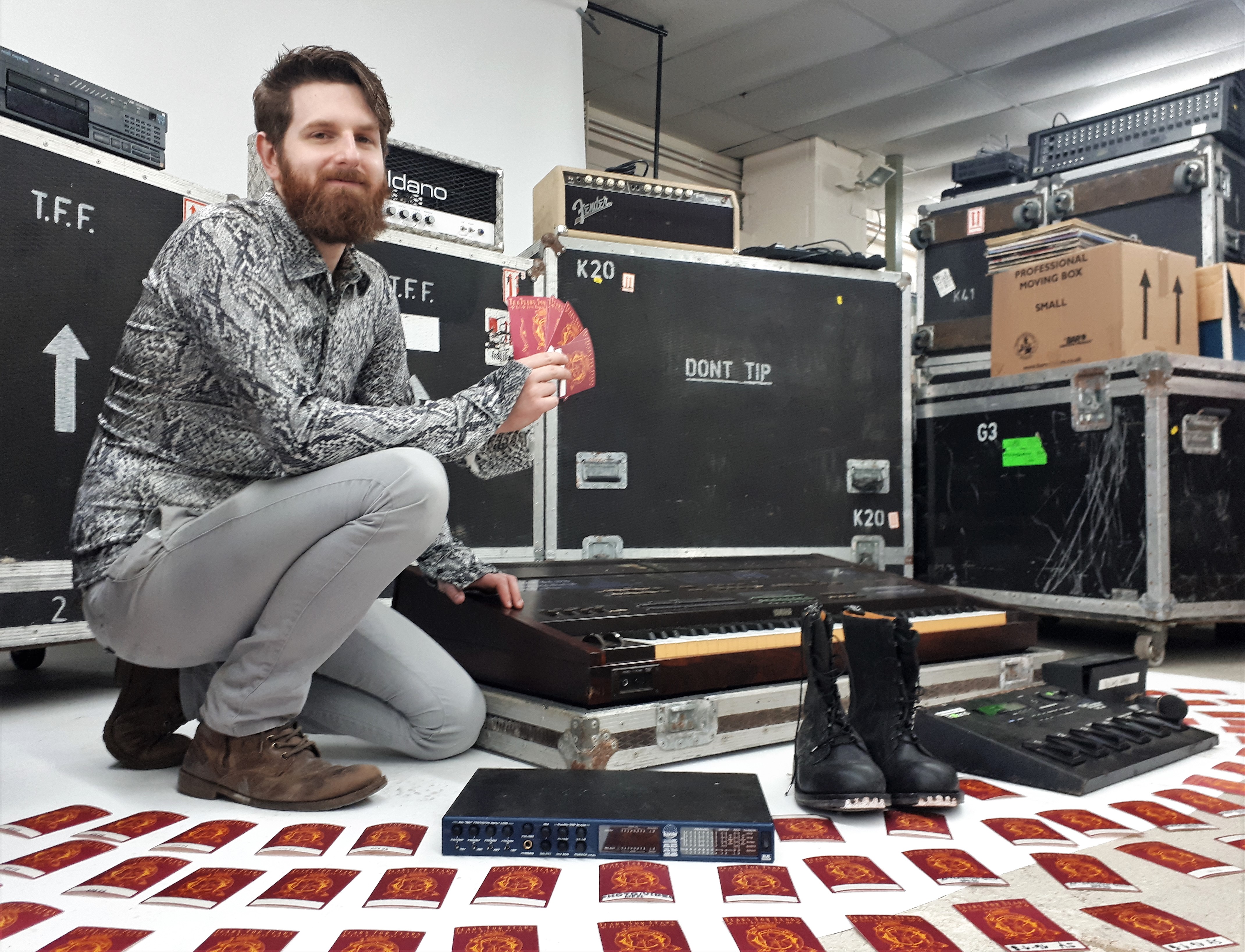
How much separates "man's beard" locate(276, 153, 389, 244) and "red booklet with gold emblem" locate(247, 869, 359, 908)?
0.95 m

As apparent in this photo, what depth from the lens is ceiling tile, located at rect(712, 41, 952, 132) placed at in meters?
5.50

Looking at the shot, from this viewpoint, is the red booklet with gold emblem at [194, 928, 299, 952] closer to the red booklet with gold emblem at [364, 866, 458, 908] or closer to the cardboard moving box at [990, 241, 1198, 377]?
the red booklet with gold emblem at [364, 866, 458, 908]

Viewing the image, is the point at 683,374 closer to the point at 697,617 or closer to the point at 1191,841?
the point at 697,617

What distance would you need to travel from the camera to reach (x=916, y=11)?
4906 millimetres

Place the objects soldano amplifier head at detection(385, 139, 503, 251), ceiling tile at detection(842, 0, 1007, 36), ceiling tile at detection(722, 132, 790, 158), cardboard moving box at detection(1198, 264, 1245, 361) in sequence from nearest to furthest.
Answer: soldano amplifier head at detection(385, 139, 503, 251) < cardboard moving box at detection(1198, 264, 1245, 361) < ceiling tile at detection(842, 0, 1007, 36) < ceiling tile at detection(722, 132, 790, 158)

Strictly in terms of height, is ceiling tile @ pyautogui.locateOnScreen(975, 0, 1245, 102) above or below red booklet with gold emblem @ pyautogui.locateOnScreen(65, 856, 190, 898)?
above

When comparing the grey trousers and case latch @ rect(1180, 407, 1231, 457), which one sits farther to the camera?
case latch @ rect(1180, 407, 1231, 457)

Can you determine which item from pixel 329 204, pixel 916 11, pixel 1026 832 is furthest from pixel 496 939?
pixel 916 11

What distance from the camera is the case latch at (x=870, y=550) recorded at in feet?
9.67

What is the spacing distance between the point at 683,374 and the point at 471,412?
57.3 inches

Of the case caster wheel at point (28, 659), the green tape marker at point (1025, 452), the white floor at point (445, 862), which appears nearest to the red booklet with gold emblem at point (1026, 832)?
the white floor at point (445, 862)

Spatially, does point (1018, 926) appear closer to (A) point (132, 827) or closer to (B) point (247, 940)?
(B) point (247, 940)

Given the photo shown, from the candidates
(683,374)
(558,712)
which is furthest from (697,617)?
(683,374)

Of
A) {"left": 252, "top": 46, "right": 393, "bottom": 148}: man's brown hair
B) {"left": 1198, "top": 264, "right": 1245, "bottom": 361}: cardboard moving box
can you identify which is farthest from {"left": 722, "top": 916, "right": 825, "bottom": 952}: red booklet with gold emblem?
{"left": 1198, "top": 264, "right": 1245, "bottom": 361}: cardboard moving box
